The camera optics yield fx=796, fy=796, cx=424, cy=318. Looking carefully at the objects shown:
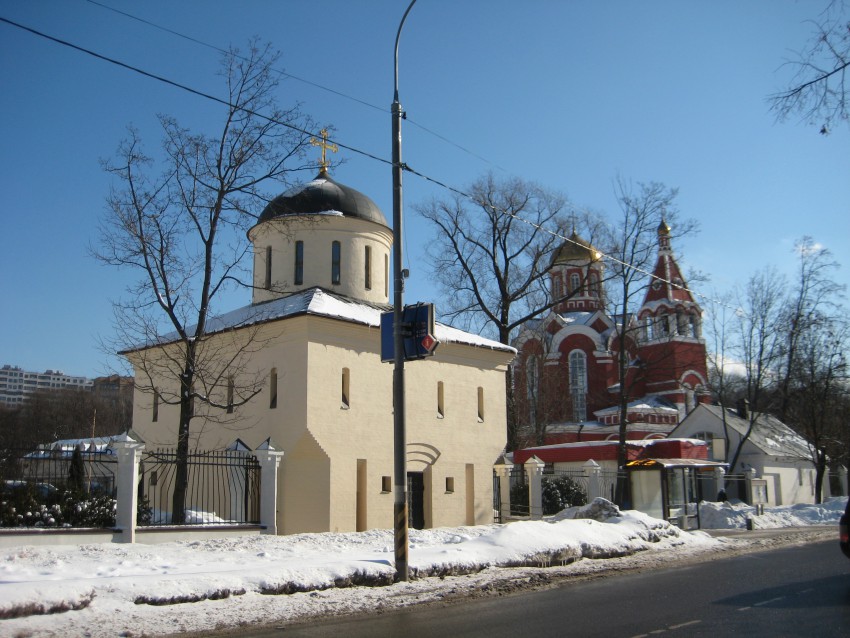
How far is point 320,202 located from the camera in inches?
1017

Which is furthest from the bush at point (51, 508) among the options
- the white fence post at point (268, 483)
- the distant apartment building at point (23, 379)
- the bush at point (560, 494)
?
the distant apartment building at point (23, 379)

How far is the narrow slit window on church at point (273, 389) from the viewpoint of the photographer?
70.8ft

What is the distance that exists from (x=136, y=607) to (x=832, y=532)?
22099mm

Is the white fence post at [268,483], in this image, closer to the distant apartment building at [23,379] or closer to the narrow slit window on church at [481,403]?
the narrow slit window on church at [481,403]

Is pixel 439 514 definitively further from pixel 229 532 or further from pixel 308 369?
pixel 229 532

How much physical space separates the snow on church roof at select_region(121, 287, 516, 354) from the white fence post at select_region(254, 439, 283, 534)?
4183 mm

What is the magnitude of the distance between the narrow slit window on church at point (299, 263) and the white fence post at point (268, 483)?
842 centimetres

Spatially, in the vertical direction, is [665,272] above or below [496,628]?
above

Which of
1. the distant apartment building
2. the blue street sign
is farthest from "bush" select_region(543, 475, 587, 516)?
the distant apartment building

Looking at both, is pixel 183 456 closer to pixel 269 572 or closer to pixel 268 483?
pixel 268 483

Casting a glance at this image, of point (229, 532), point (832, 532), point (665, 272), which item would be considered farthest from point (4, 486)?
point (665, 272)

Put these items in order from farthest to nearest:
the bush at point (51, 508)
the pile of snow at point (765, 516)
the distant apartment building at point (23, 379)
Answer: the distant apartment building at point (23, 379) → the pile of snow at point (765, 516) → the bush at point (51, 508)

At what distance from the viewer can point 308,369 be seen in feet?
68.3

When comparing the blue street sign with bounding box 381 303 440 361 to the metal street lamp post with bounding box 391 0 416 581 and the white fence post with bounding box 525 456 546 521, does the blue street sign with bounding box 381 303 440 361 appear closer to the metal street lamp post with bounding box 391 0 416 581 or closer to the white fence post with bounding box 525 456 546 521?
the metal street lamp post with bounding box 391 0 416 581
